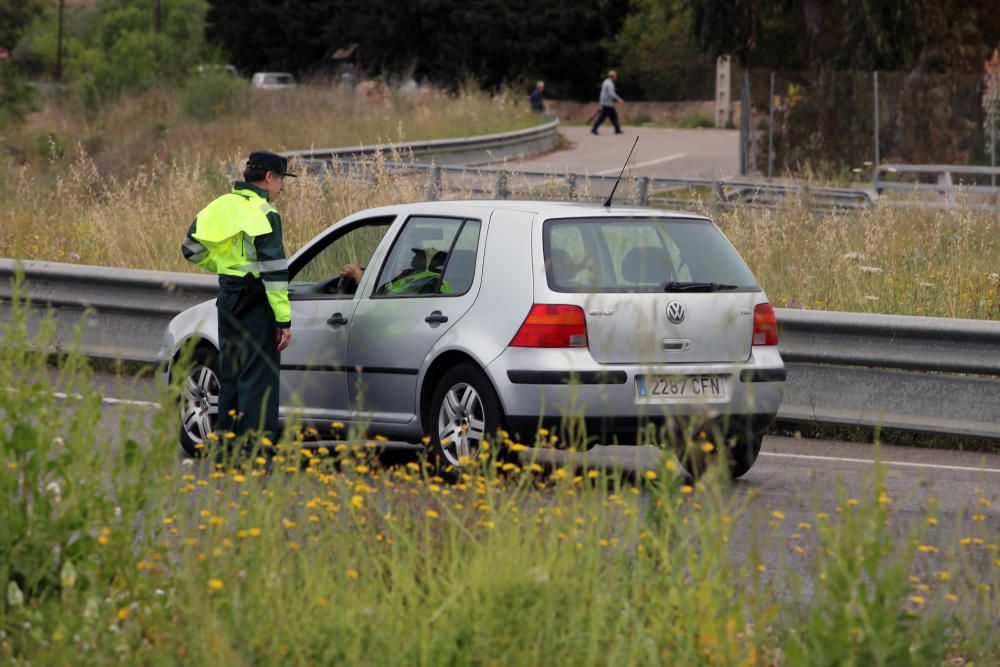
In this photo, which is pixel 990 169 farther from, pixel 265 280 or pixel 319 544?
pixel 319 544

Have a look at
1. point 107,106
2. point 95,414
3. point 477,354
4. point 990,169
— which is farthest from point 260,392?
point 107,106

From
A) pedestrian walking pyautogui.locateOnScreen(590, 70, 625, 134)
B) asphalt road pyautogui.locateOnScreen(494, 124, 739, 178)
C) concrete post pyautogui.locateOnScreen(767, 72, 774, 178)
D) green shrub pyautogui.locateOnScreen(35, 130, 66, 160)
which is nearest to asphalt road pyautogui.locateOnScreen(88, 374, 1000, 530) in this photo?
asphalt road pyautogui.locateOnScreen(494, 124, 739, 178)

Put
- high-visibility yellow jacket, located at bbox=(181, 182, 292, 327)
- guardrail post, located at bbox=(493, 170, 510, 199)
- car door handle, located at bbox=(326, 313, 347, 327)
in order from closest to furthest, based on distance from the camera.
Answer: high-visibility yellow jacket, located at bbox=(181, 182, 292, 327) < car door handle, located at bbox=(326, 313, 347, 327) < guardrail post, located at bbox=(493, 170, 510, 199)

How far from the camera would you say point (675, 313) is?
9172 mm

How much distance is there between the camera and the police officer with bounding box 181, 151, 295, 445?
945cm

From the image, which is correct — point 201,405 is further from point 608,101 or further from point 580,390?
point 608,101

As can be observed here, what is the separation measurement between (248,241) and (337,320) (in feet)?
2.77

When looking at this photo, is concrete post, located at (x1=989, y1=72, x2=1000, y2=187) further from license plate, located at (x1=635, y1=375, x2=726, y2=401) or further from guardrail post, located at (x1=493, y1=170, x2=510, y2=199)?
license plate, located at (x1=635, y1=375, x2=726, y2=401)

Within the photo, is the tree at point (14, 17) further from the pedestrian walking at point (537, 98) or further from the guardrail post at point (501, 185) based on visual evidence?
the guardrail post at point (501, 185)

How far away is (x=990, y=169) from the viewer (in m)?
30.3

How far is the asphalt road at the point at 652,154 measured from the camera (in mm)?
41969

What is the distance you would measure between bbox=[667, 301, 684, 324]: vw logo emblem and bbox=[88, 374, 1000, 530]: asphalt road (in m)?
0.73

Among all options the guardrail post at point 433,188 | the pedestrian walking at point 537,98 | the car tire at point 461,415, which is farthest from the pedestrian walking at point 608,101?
the car tire at point 461,415

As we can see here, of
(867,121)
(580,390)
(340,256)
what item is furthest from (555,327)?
(867,121)
